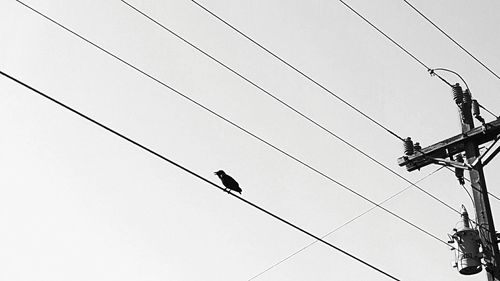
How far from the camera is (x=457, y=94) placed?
1331 centimetres

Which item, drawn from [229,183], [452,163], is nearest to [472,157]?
[452,163]

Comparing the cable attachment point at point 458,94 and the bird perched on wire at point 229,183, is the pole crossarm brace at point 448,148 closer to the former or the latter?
the cable attachment point at point 458,94

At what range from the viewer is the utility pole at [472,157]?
11.6 m

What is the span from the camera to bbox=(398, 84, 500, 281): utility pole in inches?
458

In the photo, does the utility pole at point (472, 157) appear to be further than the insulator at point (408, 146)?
No

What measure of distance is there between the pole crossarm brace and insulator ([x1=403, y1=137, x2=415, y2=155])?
64mm

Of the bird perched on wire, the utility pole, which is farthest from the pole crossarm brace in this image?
the bird perched on wire

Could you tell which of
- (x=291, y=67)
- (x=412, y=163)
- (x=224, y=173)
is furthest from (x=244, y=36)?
(x=412, y=163)

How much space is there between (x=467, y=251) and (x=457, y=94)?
2.71 metres

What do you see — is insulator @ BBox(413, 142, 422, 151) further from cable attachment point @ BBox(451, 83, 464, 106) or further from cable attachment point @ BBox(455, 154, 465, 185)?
cable attachment point @ BBox(451, 83, 464, 106)

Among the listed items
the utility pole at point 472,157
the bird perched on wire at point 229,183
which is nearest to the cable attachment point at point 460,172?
the utility pole at point 472,157

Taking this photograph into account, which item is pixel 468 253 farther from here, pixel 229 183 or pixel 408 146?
pixel 229 183

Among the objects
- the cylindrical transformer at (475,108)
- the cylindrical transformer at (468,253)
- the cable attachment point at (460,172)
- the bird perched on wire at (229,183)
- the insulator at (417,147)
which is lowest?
the cylindrical transformer at (468,253)

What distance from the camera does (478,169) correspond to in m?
12.2
